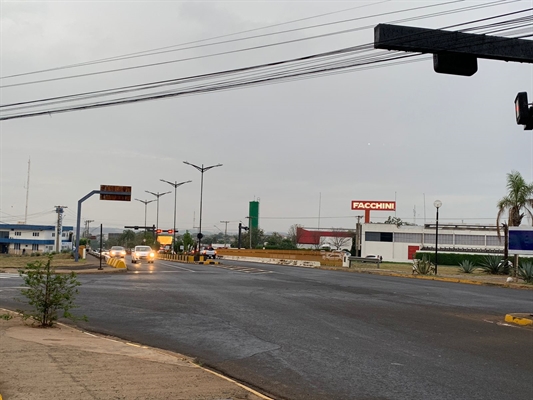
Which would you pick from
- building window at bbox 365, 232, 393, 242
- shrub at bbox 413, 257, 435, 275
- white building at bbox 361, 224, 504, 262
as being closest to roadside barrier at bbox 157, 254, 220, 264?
shrub at bbox 413, 257, 435, 275

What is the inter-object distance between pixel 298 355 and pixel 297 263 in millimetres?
42401

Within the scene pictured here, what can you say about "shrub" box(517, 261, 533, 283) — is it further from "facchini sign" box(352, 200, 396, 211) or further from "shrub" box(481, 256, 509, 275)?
"facchini sign" box(352, 200, 396, 211)

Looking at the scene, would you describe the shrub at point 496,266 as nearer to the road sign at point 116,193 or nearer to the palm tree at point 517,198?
the palm tree at point 517,198

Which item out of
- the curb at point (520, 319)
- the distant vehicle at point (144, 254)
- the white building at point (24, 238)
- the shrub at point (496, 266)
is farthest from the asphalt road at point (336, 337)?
the white building at point (24, 238)

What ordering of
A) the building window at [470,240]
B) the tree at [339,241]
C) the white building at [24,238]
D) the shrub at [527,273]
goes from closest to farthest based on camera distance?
1. the shrub at [527,273]
2. the building window at [470,240]
3. the white building at [24,238]
4. the tree at [339,241]

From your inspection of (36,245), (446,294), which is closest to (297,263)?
(446,294)

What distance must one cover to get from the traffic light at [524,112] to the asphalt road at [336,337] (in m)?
4.08

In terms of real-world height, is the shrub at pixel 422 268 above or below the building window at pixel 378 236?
below

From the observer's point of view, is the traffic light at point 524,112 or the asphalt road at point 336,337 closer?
the asphalt road at point 336,337

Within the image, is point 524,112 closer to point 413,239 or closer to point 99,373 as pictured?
point 99,373

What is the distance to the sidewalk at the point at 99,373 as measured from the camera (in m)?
6.35

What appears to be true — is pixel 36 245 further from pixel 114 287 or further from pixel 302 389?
pixel 302 389

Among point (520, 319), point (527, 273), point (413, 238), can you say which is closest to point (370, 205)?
point (413, 238)

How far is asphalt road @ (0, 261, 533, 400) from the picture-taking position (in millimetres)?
7852
